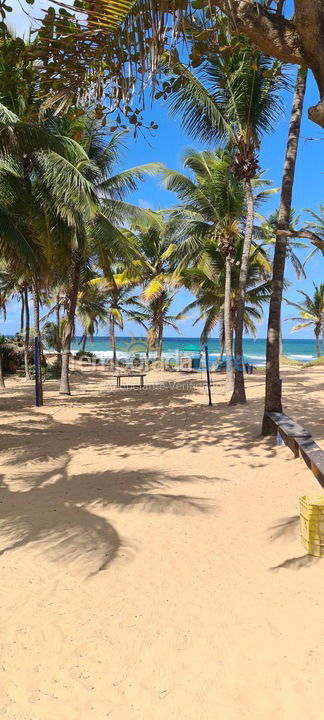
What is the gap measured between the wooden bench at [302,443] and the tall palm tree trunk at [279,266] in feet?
1.38

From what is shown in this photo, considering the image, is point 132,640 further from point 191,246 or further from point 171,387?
point 191,246

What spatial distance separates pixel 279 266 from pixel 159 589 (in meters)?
6.08

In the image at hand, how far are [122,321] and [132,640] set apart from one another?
31212 millimetres

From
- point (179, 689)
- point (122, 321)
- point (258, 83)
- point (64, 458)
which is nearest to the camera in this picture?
point (179, 689)

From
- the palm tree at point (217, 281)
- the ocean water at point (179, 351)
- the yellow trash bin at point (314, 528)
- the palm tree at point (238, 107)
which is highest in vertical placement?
the palm tree at point (238, 107)

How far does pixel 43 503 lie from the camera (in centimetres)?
500

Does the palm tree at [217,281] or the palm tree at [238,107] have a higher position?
the palm tree at [238,107]

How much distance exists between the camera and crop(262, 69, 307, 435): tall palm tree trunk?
7.75 meters

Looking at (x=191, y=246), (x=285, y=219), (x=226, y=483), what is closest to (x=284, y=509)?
(x=226, y=483)

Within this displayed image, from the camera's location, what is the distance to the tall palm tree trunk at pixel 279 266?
7749 mm

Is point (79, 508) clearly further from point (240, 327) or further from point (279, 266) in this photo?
point (240, 327)

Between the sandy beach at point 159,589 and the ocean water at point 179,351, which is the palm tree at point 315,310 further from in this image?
the sandy beach at point 159,589

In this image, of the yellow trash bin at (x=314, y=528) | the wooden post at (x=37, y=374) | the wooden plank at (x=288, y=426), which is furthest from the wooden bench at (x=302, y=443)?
the wooden post at (x=37, y=374)

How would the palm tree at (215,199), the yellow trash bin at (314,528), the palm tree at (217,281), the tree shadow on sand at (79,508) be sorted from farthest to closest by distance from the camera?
the palm tree at (217,281), the palm tree at (215,199), the tree shadow on sand at (79,508), the yellow trash bin at (314,528)
